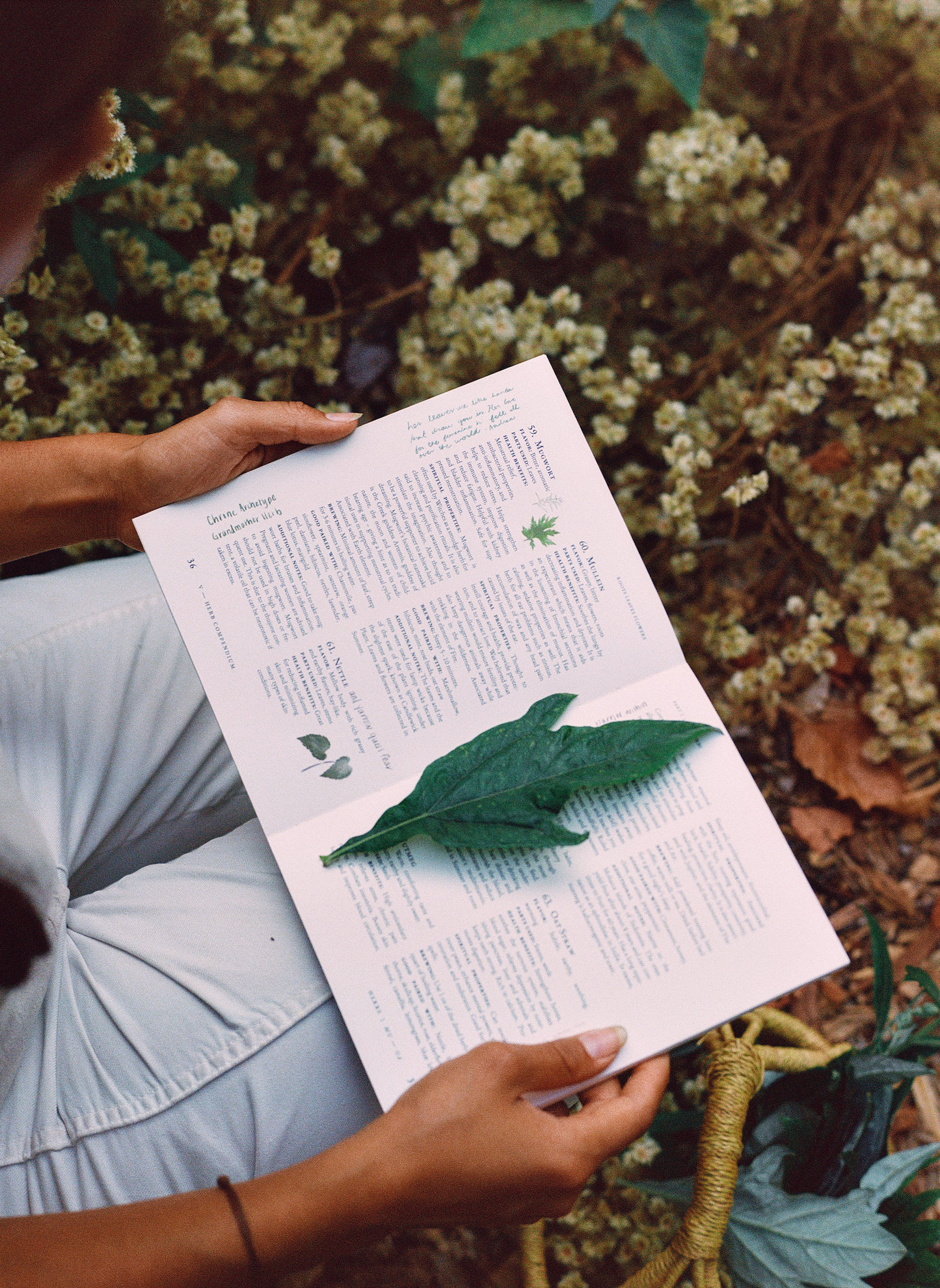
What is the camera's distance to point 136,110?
123cm

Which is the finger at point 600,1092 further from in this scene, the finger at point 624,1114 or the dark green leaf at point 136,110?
the dark green leaf at point 136,110

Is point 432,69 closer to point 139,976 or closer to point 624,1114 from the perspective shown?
point 139,976

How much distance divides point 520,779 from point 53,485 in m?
0.66

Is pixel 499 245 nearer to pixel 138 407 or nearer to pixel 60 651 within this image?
pixel 138 407

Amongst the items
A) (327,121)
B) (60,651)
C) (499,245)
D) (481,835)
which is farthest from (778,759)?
(327,121)

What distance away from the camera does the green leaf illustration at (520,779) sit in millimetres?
950

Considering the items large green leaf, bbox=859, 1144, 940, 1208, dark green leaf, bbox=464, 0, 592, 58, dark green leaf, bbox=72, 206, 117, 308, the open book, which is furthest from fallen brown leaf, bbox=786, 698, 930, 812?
dark green leaf, bbox=72, 206, 117, 308

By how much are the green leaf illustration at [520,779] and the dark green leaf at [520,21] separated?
1090 millimetres

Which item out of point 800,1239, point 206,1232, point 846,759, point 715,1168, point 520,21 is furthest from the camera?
point 846,759

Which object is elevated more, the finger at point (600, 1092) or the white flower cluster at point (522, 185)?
the white flower cluster at point (522, 185)

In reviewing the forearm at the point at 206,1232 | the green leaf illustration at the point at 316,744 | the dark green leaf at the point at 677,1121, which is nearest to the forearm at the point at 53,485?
the green leaf illustration at the point at 316,744

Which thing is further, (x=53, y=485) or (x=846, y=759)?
(x=846, y=759)

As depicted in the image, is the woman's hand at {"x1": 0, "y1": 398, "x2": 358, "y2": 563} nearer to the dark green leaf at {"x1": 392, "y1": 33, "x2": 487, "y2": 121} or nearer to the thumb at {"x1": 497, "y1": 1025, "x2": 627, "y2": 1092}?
the thumb at {"x1": 497, "y1": 1025, "x2": 627, "y2": 1092}

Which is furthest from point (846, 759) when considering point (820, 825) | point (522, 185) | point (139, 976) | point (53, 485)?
point (53, 485)
